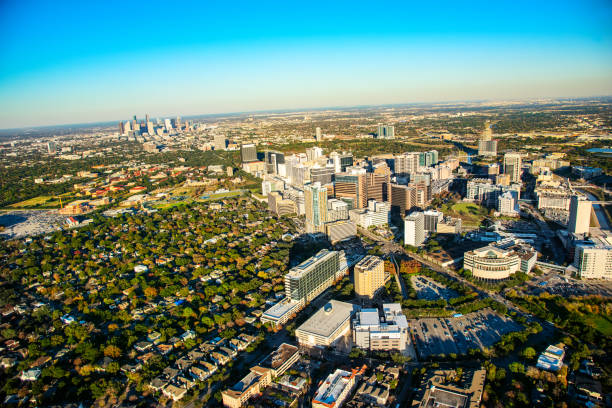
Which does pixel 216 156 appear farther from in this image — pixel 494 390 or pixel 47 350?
pixel 494 390

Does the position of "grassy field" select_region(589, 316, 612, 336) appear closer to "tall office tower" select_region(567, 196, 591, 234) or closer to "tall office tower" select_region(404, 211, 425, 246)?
"tall office tower" select_region(567, 196, 591, 234)

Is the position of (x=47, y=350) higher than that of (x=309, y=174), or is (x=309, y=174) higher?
(x=309, y=174)

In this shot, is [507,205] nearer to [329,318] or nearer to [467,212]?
[467,212]

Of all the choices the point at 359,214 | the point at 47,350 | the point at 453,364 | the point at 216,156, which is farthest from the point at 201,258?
the point at 216,156

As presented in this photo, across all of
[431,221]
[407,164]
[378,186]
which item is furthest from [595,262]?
[407,164]

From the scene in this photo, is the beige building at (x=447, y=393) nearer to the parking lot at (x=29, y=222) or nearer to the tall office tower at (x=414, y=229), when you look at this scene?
the tall office tower at (x=414, y=229)

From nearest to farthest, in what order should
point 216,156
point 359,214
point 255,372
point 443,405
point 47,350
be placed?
point 443,405
point 255,372
point 47,350
point 359,214
point 216,156

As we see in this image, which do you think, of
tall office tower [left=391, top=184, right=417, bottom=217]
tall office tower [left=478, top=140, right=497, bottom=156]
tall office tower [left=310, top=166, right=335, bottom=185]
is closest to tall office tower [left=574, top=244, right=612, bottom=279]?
tall office tower [left=391, top=184, right=417, bottom=217]
